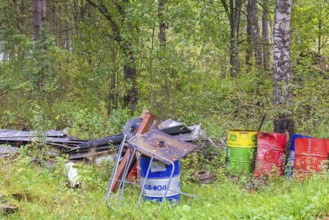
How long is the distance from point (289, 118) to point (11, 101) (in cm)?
845

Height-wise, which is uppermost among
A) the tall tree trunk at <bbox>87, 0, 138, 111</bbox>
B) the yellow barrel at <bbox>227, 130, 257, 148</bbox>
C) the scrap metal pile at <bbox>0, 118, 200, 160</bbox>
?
the tall tree trunk at <bbox>87, 0, 138, 111</bbox>

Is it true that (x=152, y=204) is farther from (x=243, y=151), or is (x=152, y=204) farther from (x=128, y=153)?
(x=243, y=151)

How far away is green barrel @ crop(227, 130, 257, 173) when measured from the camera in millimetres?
5629

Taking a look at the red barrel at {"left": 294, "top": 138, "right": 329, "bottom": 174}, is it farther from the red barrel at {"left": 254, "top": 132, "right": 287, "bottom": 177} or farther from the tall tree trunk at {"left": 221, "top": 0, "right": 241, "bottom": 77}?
the tall tree trunk at {"left": 221, "top": 0, "right": 241, "bottom": 77}

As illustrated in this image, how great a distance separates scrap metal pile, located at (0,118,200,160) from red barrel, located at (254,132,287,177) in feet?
4.33

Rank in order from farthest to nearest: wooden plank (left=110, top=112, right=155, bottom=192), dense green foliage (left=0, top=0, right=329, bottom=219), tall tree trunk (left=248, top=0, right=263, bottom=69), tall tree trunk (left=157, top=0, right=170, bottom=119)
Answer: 1. tall tree trunk (left=248, top=0, right=263, bottom=69)
2. tall tree trunk (left=157, top=0, right=170, bottom=119)
3. wooden plank (left=110, top=112, right=155, bottom=192)
4. dense green foliage (left=0, top=0, right=329, bottom=219)

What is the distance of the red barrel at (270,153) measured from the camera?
17.8 feet

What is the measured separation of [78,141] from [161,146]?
3.12 m

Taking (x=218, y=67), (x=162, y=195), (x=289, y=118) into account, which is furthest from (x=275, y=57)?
(x=218, y=67)

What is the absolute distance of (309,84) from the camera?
5934mm

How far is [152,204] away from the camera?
4453mm

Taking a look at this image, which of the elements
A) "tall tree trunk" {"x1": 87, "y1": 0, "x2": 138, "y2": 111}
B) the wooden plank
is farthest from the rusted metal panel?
"tall tree trunk" {"x1": 87, "y1": 0, "x2": 138, "y2": 111}

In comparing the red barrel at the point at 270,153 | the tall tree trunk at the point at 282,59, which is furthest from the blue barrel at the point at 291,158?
the tall tree trunk at the point at 282,59

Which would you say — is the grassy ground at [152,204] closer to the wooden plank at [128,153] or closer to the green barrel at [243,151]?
the wooden plank at [128,153]
